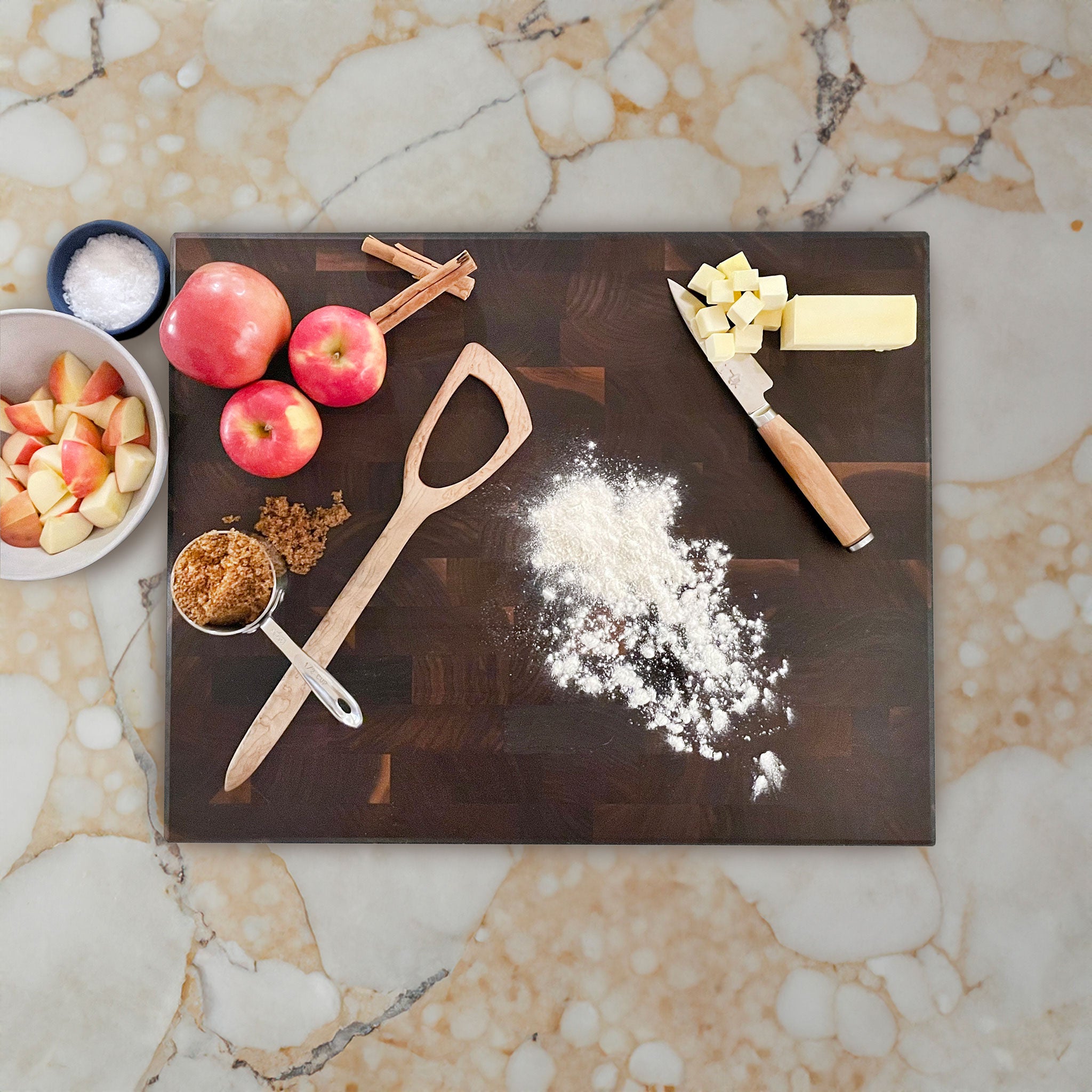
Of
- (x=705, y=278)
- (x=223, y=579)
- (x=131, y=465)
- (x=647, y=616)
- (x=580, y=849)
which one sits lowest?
(x=580, y=849)

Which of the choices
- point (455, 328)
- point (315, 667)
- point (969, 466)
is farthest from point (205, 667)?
point (969, 466)

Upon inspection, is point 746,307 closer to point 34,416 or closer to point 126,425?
point 126,425

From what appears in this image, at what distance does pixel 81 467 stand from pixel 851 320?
0.99 metres

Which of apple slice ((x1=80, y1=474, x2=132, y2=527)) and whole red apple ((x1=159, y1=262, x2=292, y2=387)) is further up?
whole red apple ((x1=159, y1=262, x2=292, y2=387))

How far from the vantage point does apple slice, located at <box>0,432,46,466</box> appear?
38.1 inches

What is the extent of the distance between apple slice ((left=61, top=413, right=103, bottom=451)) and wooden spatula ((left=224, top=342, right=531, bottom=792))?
37cm

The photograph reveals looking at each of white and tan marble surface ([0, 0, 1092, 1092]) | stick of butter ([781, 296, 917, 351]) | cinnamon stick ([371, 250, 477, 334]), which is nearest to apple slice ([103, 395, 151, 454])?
white and tan marble surface ([0, 0, 1092, 1092])

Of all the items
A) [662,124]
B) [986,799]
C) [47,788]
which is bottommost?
[986,799]

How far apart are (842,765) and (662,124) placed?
92cm

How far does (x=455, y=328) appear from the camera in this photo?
101 centimetres

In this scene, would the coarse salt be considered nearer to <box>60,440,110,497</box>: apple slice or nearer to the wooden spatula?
<box>60,440,110,497</box>: apple slice

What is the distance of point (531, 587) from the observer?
1.00 meters

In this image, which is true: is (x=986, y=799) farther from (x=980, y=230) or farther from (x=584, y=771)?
(x=980, y=230)

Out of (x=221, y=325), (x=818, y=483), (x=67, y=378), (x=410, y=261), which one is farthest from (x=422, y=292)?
(x=818, y=483)
